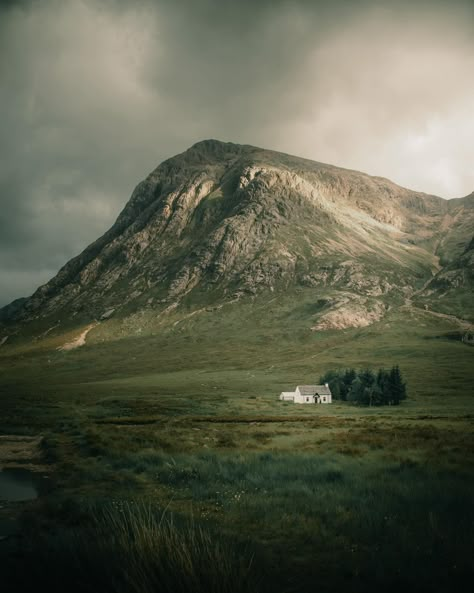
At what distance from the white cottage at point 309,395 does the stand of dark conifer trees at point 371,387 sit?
5.36 meters

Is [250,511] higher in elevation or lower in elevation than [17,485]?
higher

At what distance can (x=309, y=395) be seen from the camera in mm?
90000

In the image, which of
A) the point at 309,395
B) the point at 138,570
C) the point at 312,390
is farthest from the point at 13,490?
the point at 312,390

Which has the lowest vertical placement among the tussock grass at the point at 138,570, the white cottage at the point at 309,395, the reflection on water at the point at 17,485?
the white cottage at the point at 309,395

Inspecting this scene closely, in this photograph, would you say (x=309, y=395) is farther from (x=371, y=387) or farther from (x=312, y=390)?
(x=371, y=387)

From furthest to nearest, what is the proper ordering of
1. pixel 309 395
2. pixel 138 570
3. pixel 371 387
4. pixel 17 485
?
1. pixel 309 395
2. pixel 371 387
3. pixel 17 485
4. pixel 138 570

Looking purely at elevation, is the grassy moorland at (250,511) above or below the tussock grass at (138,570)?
below

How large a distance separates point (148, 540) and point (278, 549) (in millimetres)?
5745

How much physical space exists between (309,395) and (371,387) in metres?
13.7

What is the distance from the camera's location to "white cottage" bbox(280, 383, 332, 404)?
8857cm

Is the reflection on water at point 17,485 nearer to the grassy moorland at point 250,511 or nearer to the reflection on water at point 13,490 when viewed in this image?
the reflection on water at point 13,490

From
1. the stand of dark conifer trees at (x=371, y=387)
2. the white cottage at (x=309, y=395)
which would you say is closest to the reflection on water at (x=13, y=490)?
the white cottage at (x=309, y=395)

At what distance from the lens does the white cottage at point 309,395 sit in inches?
3487

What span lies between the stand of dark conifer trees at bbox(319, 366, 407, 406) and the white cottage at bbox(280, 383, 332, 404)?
211 inches
